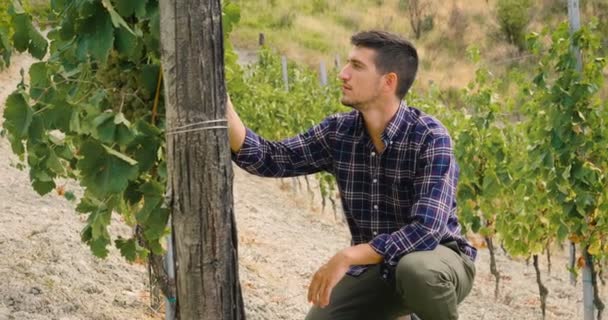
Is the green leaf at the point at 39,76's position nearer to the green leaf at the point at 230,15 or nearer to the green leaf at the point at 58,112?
the green leaf at the point at 58,112

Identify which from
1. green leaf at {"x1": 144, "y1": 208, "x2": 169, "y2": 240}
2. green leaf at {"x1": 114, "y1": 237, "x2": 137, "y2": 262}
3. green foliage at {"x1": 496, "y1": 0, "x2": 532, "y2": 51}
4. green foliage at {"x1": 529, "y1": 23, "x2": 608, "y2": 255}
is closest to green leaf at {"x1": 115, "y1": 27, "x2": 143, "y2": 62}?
green leaf at {"x1": 144, "y1": 208, "x2": 169, "y2": 240}

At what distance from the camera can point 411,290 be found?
3.05m

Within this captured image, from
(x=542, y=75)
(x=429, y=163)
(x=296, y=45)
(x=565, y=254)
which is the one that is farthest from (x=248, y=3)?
(x=429, y=163)

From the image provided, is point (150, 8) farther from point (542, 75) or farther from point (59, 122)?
point (542, 75)

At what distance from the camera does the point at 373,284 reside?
3338 millimetres

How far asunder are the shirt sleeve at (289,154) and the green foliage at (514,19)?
25.3 meters

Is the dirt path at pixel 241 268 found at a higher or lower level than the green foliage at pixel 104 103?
lower

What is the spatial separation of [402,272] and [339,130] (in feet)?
1.91

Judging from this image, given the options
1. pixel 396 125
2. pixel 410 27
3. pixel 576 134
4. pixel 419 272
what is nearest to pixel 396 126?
pixel 396 125

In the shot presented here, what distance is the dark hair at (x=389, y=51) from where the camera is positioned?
321 cm

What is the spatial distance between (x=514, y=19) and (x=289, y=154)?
2594cm

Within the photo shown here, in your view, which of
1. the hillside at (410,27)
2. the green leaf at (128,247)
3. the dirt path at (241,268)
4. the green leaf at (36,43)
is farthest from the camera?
the hillside at (410,27)

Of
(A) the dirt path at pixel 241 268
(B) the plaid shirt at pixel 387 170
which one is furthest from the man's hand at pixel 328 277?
(A) the dirt path at pixel 241 268

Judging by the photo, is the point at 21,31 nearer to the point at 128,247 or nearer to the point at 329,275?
the point at 128,247
